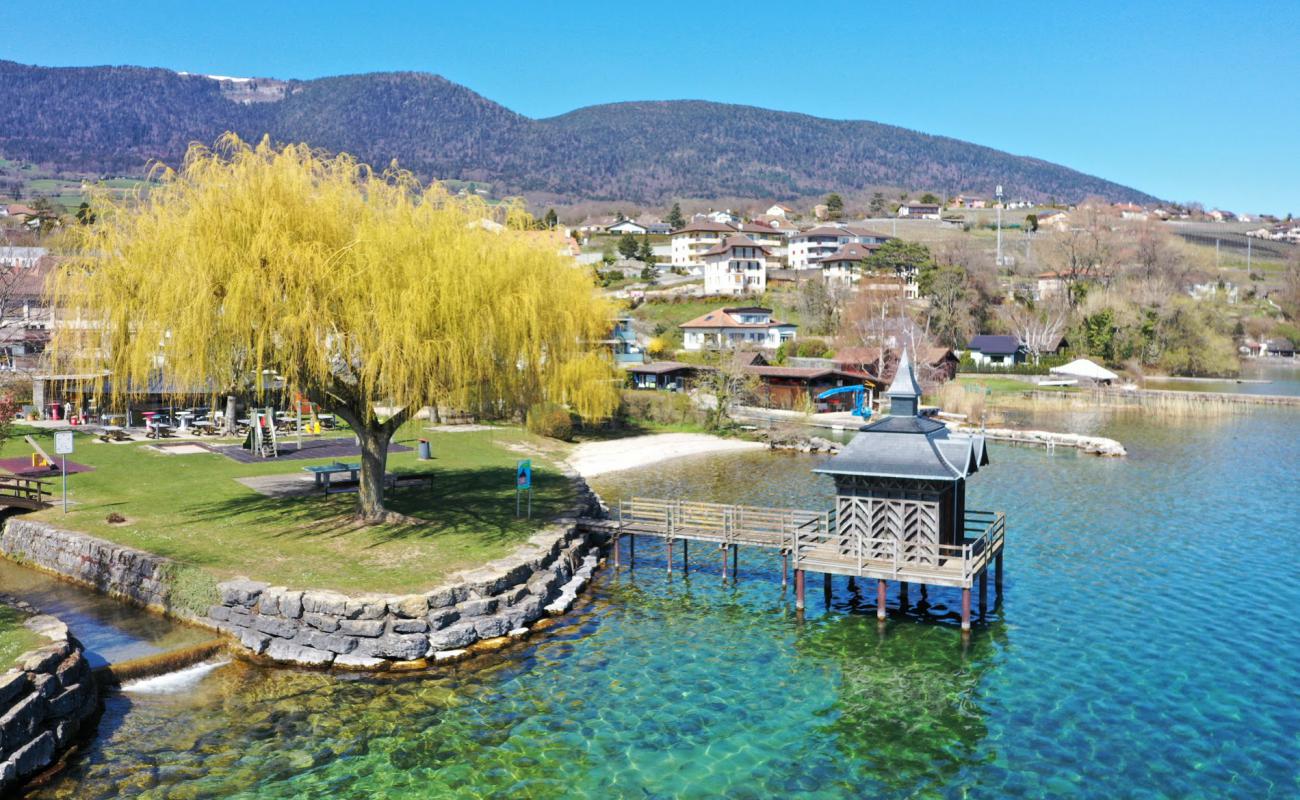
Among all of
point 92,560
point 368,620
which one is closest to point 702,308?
point 92,560

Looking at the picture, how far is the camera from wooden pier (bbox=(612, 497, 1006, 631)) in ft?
72.2

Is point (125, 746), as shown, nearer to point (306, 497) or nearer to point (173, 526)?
point (173, 526)

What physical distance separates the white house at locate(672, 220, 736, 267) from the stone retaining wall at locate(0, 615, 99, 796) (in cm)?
13719

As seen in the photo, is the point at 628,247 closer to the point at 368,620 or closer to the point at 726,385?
the point at 726,385

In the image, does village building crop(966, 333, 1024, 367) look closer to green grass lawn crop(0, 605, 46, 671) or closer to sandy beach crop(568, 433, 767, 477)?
sandy beach crop(568, 433, 767, 477)

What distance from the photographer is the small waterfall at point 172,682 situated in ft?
59.1

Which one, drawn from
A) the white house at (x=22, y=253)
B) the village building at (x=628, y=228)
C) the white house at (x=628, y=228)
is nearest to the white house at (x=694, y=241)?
the village building at (x=628, y=228)

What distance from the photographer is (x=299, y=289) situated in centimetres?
2227

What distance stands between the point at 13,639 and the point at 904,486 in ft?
63.9

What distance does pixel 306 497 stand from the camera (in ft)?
98.2

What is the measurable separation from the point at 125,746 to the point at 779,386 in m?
57.5

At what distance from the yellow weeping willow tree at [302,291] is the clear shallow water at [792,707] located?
25.3ft

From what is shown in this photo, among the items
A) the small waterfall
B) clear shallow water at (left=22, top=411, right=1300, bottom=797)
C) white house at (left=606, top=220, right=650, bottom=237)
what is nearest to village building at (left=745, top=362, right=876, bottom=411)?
clear shallow water at (left=22, top=411, right=1300, bottom=797)

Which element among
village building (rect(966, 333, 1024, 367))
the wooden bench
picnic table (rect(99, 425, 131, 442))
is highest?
village building (rect(966, 333, 1024, 367))
